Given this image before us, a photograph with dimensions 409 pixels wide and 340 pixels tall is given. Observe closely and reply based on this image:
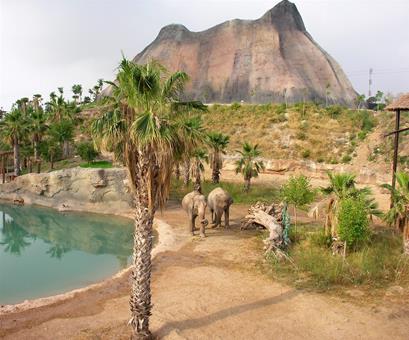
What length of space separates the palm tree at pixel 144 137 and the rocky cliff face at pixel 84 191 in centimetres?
1950

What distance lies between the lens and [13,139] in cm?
4594

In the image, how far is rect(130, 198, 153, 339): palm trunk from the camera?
10055 millimetres

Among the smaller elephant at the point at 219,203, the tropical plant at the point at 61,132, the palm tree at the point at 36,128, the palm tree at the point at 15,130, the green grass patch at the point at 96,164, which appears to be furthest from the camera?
the tropical plant at the point at 61,132

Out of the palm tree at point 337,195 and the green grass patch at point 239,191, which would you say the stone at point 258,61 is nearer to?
the green grass patch at point 239,191

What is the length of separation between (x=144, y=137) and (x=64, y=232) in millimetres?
19282

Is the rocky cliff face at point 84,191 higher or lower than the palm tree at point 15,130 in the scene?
lower

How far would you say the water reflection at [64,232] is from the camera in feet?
75.1

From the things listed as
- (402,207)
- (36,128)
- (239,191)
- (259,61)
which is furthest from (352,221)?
(259,61)

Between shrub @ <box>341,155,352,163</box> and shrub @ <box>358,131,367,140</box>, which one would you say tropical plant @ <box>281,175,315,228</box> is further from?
shrub @ <box>358,131,367,140</box>

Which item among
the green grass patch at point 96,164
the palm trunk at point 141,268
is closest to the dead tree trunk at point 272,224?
the palm trunk at point 141,268

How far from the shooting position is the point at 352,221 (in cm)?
1602

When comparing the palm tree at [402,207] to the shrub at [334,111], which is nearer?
the palm tree at [402,207]

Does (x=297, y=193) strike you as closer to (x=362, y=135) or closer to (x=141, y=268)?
(x=141, y=268)

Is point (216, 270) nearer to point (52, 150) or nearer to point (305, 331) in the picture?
point (305, 331)
